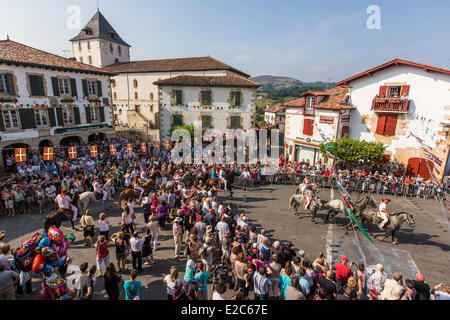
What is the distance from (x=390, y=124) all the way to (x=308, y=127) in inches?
265

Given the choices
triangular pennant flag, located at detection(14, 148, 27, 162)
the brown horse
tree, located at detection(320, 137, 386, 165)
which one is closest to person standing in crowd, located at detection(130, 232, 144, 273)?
the brown horse

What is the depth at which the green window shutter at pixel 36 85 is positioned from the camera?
1999cm

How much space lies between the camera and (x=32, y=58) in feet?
66.8

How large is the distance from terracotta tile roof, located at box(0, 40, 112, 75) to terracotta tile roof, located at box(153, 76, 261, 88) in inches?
360

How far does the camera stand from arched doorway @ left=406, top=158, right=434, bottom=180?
61.6 ft

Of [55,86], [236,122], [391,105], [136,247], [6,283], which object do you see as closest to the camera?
[6,283]

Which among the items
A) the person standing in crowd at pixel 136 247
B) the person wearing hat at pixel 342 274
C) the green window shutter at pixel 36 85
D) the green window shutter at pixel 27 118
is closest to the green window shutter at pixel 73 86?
the green window shutter at pixel 36 85

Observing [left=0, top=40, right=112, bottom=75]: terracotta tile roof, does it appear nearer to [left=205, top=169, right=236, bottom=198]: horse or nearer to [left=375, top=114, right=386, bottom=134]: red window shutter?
[left=205, top=169, right=236, bottom=198]: horse

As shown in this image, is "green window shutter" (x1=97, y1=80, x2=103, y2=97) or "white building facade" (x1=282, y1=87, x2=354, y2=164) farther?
"green window shutter" (x1=97, y1=80, x2=103, y2=97)

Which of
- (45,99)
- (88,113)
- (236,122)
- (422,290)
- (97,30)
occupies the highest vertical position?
(97,30)

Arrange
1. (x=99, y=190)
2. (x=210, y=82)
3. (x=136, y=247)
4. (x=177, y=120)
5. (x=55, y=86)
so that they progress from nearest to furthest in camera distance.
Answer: (x=136, y=247) < (x=99, y=190) < (x=55, y=86) < (x=210, y=82) < (x=177, y=120)

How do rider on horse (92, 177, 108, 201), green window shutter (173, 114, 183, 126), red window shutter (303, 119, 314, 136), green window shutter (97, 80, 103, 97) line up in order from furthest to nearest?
green window shutter (173, 114, 183, 126) → green window shutter (97, 80, 103, 97) → red window shutter (303, 119, 314, 136) → rider on horse (92, 177, 108, 201)

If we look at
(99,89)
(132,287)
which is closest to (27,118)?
(99,89)

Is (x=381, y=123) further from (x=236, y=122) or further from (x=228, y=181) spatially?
(x=236, y=122)
